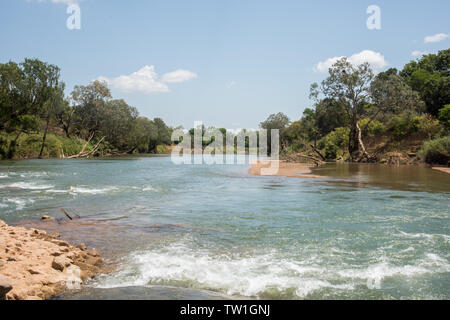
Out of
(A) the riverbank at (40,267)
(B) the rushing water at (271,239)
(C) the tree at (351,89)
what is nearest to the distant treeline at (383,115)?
(C) the tree at (351,89)

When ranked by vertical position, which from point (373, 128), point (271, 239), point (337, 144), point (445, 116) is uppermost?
point (445, 116)

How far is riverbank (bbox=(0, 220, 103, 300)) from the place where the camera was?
15.5 feet

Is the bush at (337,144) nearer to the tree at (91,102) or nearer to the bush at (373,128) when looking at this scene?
the bush at (373,128)

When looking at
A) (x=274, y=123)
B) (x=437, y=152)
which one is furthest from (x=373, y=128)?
(x=274, y=123)

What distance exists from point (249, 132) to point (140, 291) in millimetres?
101096

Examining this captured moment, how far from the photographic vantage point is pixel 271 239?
8.45m

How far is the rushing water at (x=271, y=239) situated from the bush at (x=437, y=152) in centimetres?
1801

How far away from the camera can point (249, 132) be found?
10538cm

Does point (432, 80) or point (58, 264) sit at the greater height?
point (432, 80)

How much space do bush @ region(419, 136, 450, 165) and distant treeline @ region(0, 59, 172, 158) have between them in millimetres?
47323

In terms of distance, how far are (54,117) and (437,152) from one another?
57.6 m

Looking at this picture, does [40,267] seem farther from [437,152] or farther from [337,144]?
[337,144]

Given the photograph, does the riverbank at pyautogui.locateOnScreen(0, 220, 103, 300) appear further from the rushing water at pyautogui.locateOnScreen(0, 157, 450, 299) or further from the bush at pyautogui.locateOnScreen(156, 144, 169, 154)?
the bush at pyautogui.locateOnScreen(156, 144, 169, 154)

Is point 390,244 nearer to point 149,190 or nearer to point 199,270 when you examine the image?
point 199,270
